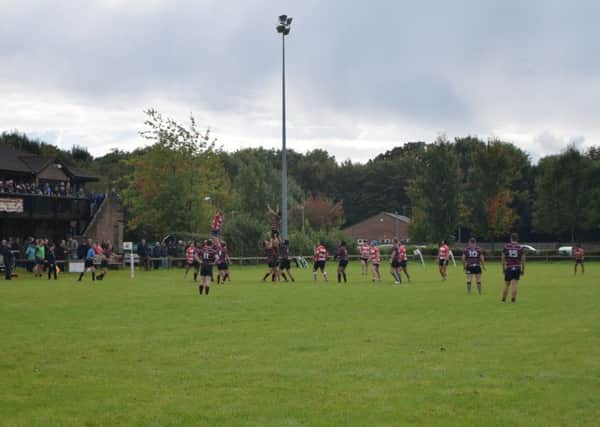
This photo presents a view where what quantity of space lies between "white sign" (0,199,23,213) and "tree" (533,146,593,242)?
47.3 m

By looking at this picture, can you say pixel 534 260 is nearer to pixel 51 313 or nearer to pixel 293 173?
pixel 51 313

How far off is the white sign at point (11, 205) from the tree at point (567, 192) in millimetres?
47315

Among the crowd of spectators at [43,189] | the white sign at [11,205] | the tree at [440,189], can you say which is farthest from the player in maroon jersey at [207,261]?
the tree at [440,189]

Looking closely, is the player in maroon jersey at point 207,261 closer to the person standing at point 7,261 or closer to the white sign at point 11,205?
A: the person standing at point 7,261

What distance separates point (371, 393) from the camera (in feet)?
31.8

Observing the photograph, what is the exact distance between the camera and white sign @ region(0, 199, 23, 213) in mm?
50938

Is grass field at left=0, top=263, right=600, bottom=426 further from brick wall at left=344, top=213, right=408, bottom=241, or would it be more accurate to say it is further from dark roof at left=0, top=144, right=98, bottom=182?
brick wall at left=344, top=213, right=408, bottom=241

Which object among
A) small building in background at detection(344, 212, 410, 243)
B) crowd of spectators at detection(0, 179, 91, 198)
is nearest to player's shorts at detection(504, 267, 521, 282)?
crowd of spectators at detection(0, 179, 91, 198)

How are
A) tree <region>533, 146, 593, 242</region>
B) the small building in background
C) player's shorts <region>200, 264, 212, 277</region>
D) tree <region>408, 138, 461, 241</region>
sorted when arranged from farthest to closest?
1. the small building in background
2. tree <region>533, 146, 593, 242</region>
3. tree <region>408, 138, 461, 241</region>
4. player's shorts <region>200, 264, 212, 277</region>

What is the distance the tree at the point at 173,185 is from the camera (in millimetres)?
59312

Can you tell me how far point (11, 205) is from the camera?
5141 centimetres

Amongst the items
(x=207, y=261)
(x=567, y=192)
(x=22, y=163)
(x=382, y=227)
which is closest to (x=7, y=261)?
(x=207, y=261)

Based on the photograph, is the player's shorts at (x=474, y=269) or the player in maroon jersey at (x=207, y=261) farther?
the player's shorts at (x=474, y=269)

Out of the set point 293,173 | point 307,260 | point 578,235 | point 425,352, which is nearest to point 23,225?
point 307,260
